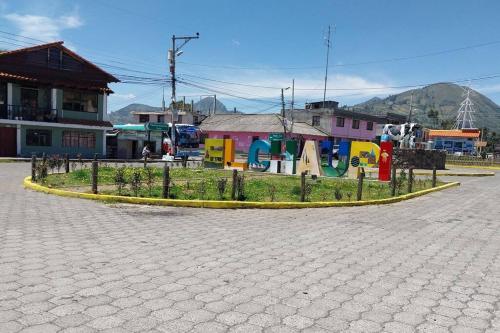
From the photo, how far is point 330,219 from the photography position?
9.32 meters

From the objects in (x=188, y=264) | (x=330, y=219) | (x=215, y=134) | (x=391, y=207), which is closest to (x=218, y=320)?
(x=188, y=264)

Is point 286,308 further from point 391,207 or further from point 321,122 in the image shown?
point 321,122

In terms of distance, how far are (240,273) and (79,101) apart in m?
33.5

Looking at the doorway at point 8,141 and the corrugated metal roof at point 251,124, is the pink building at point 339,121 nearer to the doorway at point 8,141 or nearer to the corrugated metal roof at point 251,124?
the corrugated metal roof at point 251,124

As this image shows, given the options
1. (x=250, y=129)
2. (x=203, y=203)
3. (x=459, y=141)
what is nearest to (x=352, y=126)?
(x=250, y=129)

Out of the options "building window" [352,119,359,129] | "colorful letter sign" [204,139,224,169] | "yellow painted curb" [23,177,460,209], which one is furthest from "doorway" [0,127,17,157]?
"building window" [352,119,359,129]

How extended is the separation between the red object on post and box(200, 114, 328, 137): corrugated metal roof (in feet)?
99.7

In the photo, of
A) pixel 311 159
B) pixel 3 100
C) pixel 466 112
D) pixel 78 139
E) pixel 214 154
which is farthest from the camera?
pixel 466 112

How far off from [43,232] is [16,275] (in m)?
2.43

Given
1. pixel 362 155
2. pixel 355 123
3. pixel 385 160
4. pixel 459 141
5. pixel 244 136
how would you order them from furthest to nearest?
pixel 459 141
pixel 355 123
pixel 244 136
pixel 362 155
pixel 385 160

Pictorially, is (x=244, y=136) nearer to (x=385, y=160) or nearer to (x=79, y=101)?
(x=79, y=101)

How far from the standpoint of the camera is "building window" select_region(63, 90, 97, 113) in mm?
34031

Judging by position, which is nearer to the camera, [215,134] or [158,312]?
[158,312]

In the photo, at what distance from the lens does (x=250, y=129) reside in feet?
168
